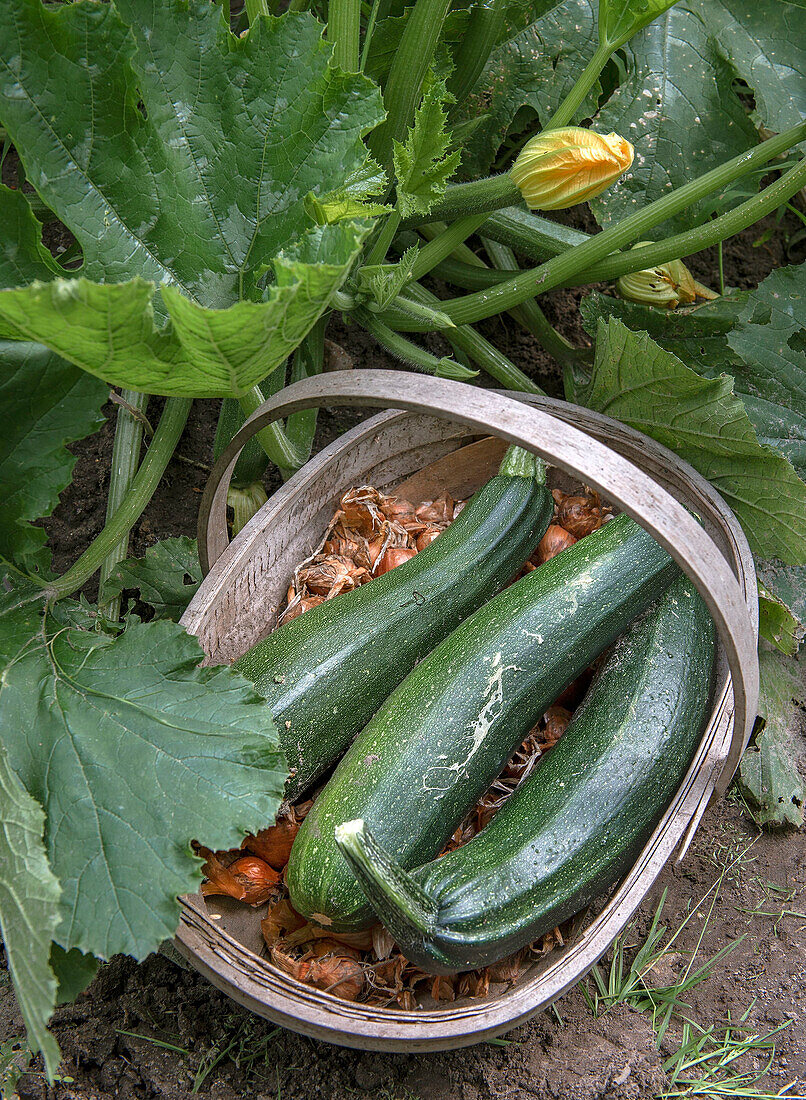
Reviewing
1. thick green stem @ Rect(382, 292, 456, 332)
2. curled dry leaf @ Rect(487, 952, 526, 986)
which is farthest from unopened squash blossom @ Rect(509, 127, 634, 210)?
curled dry leaf @ Rect(487, 952, 526, 986)

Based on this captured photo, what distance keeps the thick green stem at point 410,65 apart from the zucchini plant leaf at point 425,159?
5.3 inches

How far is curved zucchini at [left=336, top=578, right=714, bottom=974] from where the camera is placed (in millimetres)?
1303

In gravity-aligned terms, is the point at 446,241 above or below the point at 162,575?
above

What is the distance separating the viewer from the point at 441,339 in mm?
2533

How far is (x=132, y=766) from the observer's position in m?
1.33

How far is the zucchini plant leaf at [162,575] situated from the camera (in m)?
1.96

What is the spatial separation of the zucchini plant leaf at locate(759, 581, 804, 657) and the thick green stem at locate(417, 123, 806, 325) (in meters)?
0.78

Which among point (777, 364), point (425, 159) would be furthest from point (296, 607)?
point (777, 364)

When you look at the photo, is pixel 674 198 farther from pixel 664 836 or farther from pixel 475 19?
pixel 664 836

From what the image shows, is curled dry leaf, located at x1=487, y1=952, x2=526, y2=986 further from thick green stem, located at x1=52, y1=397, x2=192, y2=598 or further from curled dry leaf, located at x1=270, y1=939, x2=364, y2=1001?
thick green stem, located at x1=52, y1=397, x2=192, y2=598

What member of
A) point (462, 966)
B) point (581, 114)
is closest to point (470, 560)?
point (462, 966)

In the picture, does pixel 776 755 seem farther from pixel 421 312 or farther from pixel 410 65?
pixel 410 65

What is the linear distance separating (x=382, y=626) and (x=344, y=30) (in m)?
1.11

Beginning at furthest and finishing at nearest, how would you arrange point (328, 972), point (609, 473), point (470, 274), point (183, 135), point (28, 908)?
point (470, 274)
point (183, 135)
point (328, 972)
point (609, 473)
point (28, 908)
